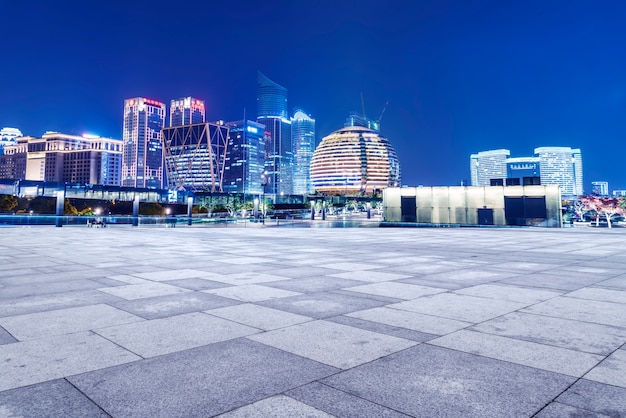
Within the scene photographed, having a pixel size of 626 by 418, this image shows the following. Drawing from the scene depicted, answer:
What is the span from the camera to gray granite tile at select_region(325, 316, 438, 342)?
5.26 metres

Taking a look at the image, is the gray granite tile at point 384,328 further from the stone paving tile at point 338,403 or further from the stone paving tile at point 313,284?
the stone paving tile at point 313,284

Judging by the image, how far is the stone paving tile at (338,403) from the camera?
319 centimetres

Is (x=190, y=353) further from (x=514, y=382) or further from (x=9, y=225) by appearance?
(x=9, y=225)

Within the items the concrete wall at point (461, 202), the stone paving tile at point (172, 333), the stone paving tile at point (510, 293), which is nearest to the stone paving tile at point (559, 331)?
the stone paving tile at point (510, 293)

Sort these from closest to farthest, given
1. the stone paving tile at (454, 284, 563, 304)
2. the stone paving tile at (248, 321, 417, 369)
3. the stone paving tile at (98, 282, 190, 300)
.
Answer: the stone paving tile at (248, 321, 417, 369)
the stone paving tile at (454, 284, 563, 304)
the stone paving tile at (98, 282, 190, 300)

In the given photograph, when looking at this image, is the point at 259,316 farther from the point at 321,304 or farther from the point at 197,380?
the point at 197,380

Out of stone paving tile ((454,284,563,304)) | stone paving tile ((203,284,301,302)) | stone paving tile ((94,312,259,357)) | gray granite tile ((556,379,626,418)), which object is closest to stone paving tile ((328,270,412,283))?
stone paving tile ((454,284,563,304))

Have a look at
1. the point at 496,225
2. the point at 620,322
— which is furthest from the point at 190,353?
the point at 496,225

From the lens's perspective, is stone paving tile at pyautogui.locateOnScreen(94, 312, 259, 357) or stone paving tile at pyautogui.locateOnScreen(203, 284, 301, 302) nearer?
stone paving tile at pyautogui.locateOnScreen(94, 312, 259, 357)

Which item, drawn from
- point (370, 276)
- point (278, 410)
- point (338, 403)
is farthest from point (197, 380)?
point (370, 276)

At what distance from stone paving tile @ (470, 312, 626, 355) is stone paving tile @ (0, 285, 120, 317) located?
6503mm

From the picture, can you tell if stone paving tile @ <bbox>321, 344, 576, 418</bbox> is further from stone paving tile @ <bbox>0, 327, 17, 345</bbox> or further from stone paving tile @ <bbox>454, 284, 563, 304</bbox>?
stone paving tile @ <bbox>0, 327, 17, 345</bbox>

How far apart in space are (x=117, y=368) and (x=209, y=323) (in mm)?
1829

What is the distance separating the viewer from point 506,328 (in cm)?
564
